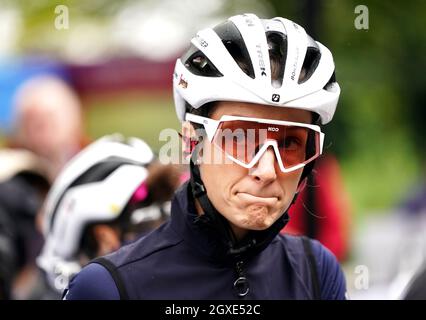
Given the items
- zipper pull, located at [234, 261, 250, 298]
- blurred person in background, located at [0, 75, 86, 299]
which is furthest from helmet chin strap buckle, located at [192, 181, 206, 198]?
blurred person in background, located at [0, 75, 86, 299]

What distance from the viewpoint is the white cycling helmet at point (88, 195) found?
15.3ft

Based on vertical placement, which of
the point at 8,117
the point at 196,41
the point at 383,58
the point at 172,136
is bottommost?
the point at 8,117

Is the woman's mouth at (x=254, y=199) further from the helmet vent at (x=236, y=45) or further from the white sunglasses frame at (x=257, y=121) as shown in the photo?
the helmet vent at (x=236, y=45)

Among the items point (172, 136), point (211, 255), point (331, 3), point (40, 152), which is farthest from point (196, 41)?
point (40, 152)

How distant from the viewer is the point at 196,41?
10.6ft

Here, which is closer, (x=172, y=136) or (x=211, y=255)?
(x=211, y=255)

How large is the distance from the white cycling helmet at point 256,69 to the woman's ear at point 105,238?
1455mm

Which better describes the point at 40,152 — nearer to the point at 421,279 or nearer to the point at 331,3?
the point at 331,3

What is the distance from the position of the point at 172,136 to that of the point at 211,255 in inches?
20.7

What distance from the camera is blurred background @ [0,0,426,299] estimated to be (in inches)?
387

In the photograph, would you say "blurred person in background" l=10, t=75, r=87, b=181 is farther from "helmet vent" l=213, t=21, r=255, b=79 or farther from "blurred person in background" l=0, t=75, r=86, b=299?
"helmet vent" l=213, t=21, r=255, b=79

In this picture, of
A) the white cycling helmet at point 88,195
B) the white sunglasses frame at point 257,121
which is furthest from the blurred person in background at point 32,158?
the white sunglasses frame at point 257,121

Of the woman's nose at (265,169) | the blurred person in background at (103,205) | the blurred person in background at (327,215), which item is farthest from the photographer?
the blurred person in background at (327,215)
